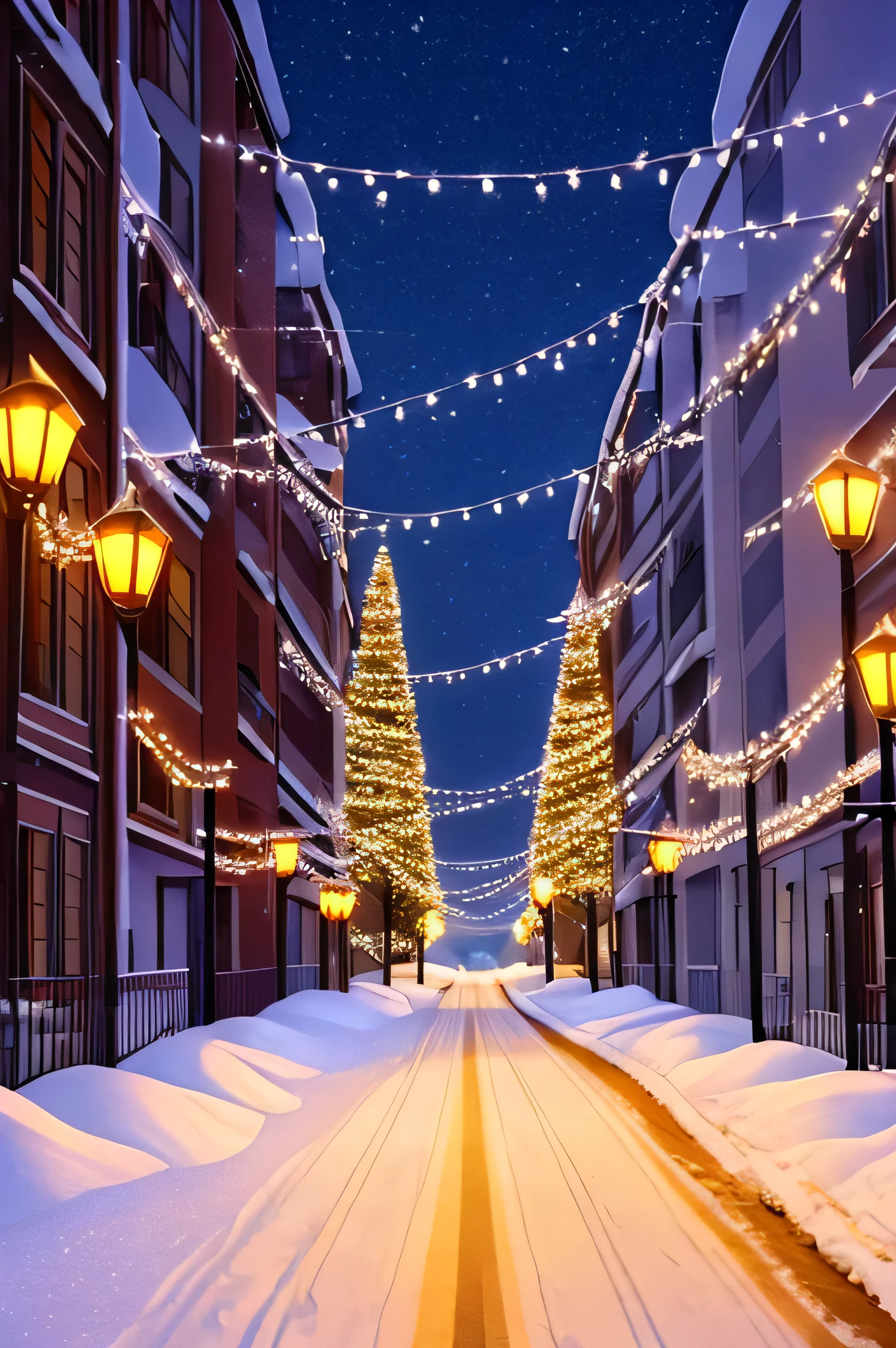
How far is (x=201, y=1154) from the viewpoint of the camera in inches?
421

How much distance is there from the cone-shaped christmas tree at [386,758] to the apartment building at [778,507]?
13523 mm

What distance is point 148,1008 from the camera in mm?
17172

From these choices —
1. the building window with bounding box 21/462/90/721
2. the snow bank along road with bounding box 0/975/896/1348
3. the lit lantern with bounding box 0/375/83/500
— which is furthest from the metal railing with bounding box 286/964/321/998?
the lit lantern with bounding box 0/375/83/500

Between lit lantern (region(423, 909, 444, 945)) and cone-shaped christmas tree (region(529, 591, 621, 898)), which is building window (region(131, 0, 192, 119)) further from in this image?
lit lantern (region(423, 909, 444, 945))

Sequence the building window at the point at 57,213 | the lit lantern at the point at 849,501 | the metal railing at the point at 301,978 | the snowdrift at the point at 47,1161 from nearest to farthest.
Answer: the snowdrift at the point at 47,1161 → the lit lantern at the point at 849,501 → the building window at the point at 57,213 → the metal railing at the point at 301,978

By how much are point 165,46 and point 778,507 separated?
16.1 meters

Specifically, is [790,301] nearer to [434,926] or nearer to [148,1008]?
[148,1008]

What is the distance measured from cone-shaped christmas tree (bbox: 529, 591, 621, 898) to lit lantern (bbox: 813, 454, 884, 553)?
131ft

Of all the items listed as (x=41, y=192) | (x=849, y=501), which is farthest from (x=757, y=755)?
(x=41, y=192)

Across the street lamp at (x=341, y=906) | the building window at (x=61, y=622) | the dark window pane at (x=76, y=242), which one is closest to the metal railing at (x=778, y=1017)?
the building window at (x=61, y=622)

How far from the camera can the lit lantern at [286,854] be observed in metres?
26.6

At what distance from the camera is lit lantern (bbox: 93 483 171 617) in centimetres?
1027

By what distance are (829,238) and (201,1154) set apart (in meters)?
22.5

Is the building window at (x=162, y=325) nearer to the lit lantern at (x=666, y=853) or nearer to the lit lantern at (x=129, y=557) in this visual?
the lit lantern at (x=129, y=557)
